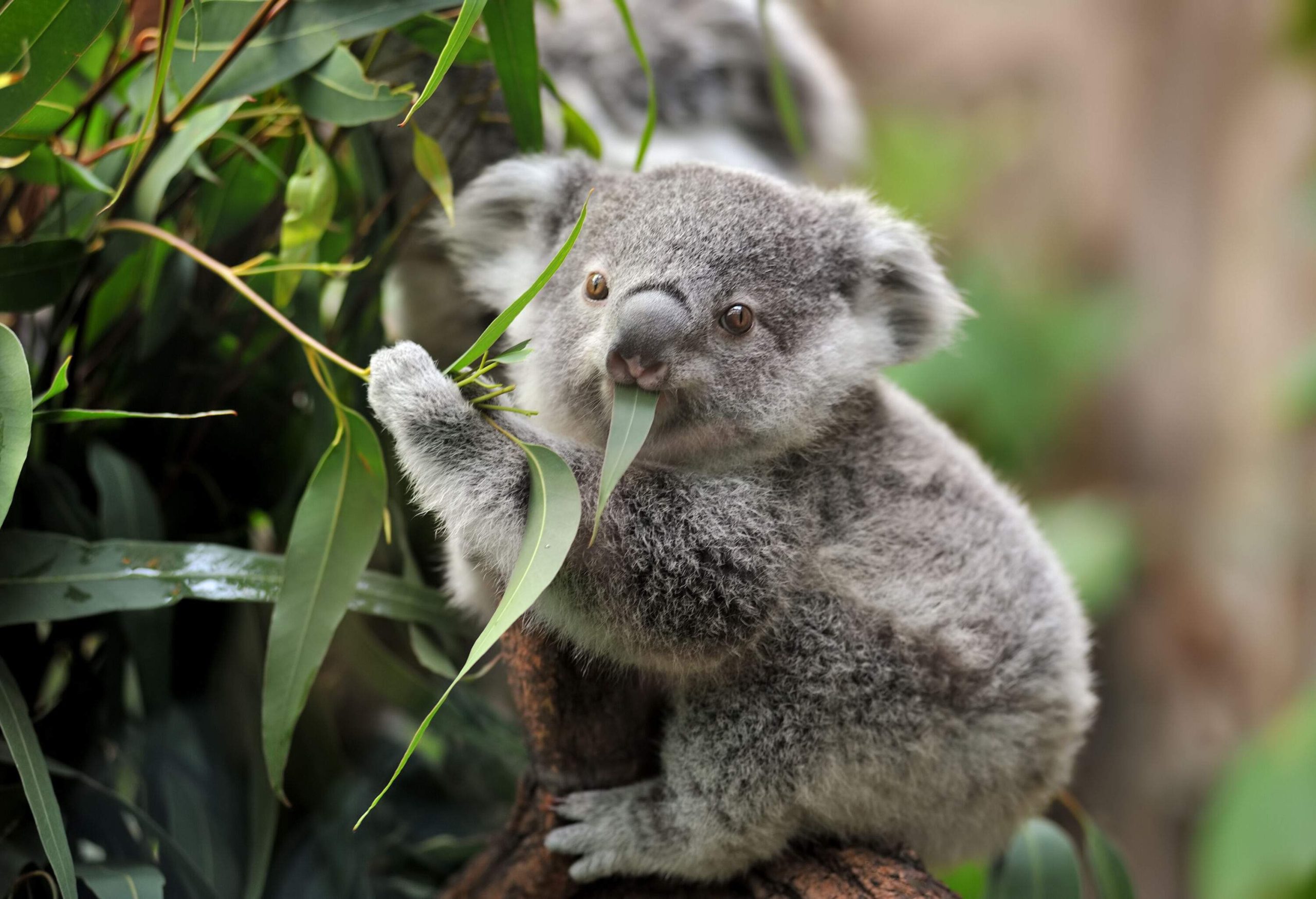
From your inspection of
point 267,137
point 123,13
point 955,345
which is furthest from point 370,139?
point 955,345

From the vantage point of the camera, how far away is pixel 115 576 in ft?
5.83

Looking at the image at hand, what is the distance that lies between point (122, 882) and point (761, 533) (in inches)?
46.1

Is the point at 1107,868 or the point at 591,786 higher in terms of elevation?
the point at 591,786

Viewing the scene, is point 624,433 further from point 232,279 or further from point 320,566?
point 232,279

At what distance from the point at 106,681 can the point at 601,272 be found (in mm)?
1252

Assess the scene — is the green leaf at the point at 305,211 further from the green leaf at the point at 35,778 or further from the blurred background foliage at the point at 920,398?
the green leaf at the point at 35,778

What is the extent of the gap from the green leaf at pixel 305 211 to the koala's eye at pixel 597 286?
18.2 inches

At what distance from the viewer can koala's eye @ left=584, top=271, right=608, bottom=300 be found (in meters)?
1.84

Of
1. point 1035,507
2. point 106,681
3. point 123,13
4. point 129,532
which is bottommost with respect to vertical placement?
point 1035,507

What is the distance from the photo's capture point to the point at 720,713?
1.77 meters

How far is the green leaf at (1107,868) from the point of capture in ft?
7.44

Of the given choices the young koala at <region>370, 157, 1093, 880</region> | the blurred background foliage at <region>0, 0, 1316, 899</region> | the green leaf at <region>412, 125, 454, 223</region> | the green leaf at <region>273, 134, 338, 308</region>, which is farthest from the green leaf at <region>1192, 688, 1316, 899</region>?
the green leaf at <region>273, 134, 338, 308</region>

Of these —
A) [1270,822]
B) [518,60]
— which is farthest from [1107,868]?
[1270,822]

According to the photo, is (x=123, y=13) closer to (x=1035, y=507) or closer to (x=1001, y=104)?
(x=1035, y=507)
